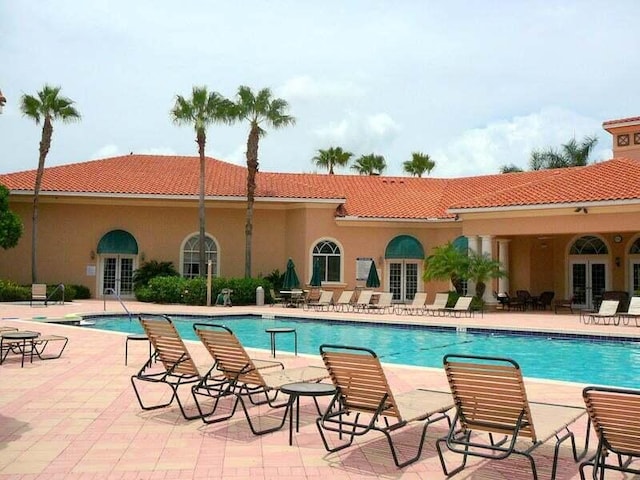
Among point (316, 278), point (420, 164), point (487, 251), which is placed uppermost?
point (420, 164)

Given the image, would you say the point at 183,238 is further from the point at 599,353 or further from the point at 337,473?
the point at 337,473

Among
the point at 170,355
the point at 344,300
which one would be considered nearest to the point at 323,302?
the point at 344,300

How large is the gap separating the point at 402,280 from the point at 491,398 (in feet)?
87.4

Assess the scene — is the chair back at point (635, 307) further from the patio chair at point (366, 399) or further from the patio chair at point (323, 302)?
the patio chair at point (366, 399)

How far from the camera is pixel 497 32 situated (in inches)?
617

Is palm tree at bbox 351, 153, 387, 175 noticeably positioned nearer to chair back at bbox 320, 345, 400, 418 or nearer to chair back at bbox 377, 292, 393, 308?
chair back at bbox 377, 292, 393, 308

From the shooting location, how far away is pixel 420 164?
194 feet

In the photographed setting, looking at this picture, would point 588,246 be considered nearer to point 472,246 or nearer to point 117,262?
point 472,246

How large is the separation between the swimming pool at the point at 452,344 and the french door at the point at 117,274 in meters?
8.38

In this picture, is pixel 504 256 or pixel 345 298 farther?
pixel 504 256

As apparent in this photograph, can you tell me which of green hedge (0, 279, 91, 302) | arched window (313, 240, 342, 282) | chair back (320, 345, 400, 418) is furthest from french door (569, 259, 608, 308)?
chair back (320, 345, 400, 418)

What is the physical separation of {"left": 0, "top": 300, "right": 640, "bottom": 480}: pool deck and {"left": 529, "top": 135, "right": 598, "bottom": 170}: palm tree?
39.6 meters

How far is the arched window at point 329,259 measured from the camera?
104ft

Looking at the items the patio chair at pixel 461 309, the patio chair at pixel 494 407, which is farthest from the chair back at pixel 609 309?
the patio chair at pixel 494 407
